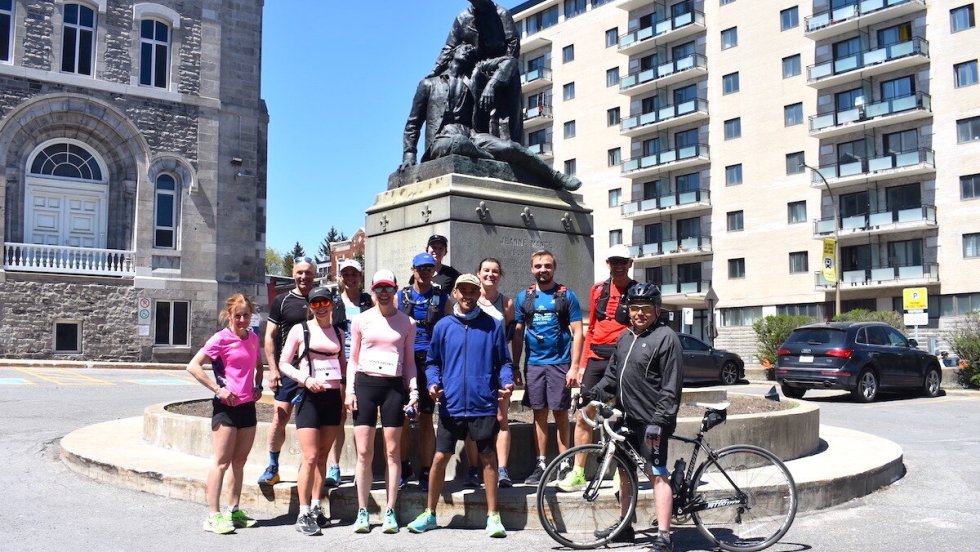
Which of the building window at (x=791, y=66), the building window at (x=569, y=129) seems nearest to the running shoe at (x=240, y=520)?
the building window at (x=791, y=66)

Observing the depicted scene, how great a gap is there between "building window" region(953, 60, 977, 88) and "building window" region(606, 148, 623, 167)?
68.1ft

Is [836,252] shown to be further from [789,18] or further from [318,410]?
[318,410]

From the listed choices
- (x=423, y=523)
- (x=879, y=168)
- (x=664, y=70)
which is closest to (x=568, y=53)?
(x=664, y=70)

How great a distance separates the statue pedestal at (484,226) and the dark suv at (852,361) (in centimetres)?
979

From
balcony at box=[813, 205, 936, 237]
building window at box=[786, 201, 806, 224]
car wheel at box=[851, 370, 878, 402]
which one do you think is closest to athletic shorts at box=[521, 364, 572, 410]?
car wheel at box=[851, 370, 878, 402]

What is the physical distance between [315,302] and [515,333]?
5.55ft

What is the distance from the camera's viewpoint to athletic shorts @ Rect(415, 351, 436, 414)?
6.71m

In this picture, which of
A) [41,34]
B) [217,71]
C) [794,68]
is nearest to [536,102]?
[794,68]

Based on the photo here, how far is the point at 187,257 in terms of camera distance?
102ft

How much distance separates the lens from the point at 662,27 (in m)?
53.5

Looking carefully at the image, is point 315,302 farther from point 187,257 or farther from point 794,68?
point 794,68

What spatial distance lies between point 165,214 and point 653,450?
2900cm

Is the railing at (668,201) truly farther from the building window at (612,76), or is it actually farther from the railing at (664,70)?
the building window at (612,76)

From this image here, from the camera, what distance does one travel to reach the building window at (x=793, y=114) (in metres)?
46.9
